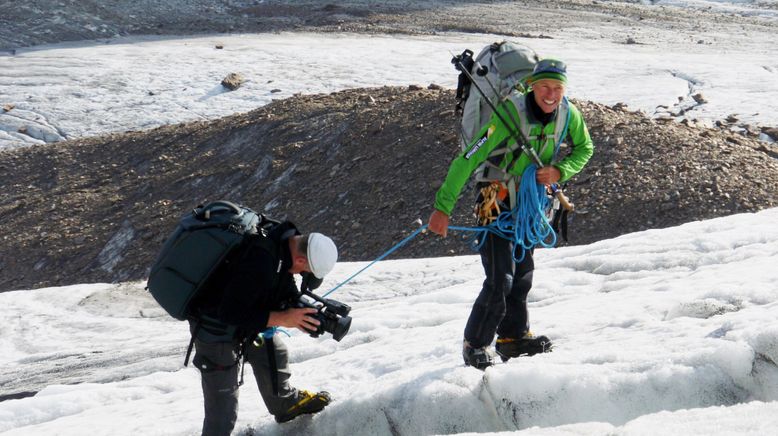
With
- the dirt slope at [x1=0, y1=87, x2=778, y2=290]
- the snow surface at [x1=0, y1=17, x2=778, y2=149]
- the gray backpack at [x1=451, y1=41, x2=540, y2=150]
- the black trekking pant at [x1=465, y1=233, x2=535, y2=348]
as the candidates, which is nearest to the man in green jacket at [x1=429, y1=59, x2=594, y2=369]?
the black trekking pant at [x1=465, y1=233, x2=535, y2=348]

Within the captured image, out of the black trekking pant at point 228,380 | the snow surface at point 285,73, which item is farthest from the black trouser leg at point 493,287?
the snow surface at point 285,73

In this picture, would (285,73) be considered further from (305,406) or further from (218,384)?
(218,384)

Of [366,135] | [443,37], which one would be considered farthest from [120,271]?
[443,37]

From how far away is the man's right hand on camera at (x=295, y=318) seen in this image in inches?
217

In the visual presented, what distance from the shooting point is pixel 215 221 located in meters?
5.42

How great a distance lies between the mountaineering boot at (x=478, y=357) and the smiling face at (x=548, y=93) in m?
1.58

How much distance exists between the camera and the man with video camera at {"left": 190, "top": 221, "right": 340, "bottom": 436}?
538cm

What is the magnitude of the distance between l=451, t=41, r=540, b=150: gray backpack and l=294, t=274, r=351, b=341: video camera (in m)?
1.77

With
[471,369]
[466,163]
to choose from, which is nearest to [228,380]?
[471,369]

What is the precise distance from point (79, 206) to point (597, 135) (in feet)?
33.3

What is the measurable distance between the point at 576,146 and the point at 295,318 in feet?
7.33

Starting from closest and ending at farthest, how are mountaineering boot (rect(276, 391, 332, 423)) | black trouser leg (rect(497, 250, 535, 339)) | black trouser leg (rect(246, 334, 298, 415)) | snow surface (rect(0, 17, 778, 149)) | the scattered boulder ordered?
black trouser leg (rect(246, 334, 298, 415))
mountaineering boot (rect(276, 391, 332, 423))
black trouser leg (rect(497, 250, 535, 339))
snow surface (rect(0, 17, 778, 149))
the scattered boulder

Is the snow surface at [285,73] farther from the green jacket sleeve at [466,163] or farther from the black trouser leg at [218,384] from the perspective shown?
the black trouser leg at [218,384]

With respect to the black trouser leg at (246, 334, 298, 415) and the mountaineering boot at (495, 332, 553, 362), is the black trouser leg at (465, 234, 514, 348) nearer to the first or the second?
the mountaineering boot at (495, 332, 553, 362)
